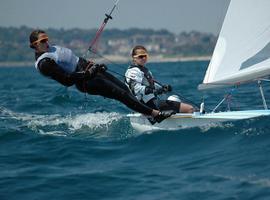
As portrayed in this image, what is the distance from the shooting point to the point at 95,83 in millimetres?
7762

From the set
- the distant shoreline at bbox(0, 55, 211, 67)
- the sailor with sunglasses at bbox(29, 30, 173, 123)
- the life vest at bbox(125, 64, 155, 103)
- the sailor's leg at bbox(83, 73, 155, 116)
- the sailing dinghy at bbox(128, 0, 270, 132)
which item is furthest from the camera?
the distant shoreline at bbox(0, 55, 211, 67)

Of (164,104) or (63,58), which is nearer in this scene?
(63,58)

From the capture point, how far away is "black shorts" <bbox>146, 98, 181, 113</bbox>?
332 inches

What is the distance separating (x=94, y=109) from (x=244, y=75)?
16.5 ft

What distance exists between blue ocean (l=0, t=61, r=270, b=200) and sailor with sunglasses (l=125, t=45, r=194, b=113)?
0.49 m

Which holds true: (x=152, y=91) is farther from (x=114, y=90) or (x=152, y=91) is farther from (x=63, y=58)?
(x=63, y=58)

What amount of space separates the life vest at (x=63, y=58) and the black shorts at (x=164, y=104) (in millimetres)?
1328

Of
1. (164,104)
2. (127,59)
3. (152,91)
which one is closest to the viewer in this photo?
(152,91)

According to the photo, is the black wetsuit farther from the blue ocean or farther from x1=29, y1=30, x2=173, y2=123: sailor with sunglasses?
the blue ocean

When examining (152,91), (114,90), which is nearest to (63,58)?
(114,90)

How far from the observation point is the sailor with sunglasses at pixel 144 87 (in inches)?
327

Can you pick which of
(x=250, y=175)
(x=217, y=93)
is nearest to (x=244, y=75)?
(x=250, y=175)

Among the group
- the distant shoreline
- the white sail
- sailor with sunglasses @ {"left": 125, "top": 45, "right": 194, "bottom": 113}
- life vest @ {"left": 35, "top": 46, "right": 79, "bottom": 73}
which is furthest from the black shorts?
the distant shoreline

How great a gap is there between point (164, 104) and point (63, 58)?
1.67m
